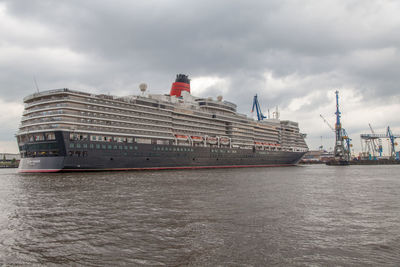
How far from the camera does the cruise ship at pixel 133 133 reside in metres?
49.4

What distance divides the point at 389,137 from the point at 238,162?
139 meters

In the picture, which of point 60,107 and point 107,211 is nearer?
point 107,211

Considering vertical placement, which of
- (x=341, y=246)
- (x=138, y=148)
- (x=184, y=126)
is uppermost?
(x=184, y=126)

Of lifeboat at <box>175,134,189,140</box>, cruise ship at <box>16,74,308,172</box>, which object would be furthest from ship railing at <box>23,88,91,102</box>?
lifeboat at <box>175,134,189,140</box>

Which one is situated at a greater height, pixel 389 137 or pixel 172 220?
pixel 389 137

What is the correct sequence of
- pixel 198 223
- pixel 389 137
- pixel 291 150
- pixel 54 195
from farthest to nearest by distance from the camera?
1. pixel 389 137
2. pixel 291 150
3. pixel 54 195
4. pixel 198 223

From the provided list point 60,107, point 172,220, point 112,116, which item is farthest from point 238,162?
point 172,220

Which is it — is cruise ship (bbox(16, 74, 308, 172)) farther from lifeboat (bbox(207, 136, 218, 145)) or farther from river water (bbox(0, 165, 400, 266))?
river water (bbox(0, 165, 400, 266))

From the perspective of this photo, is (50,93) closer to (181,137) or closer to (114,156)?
(114,156)

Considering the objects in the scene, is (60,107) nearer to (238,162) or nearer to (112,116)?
(112,116)

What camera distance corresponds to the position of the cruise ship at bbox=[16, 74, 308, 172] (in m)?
49.4

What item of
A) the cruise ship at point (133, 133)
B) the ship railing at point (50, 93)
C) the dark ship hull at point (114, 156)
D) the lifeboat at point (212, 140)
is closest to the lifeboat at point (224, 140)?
the cruise ship at point (133, 133)

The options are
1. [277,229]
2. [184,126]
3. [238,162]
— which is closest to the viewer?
[277,229]

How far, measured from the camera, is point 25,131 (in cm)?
5300
